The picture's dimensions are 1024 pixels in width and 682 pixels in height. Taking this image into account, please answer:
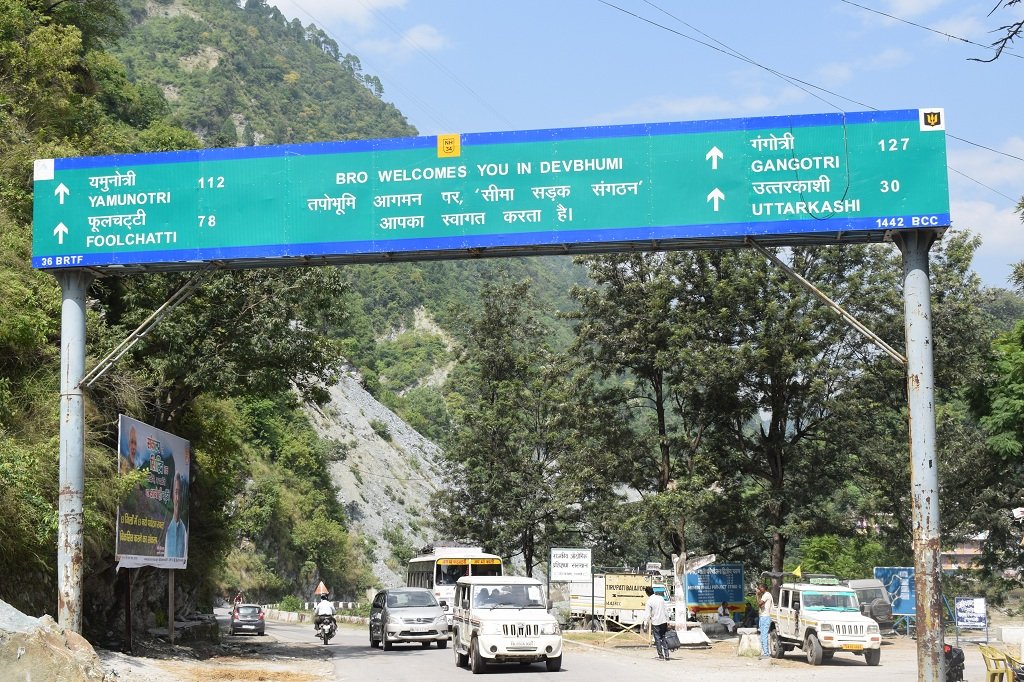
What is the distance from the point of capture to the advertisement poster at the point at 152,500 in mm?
22344

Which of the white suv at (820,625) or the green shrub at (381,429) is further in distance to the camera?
the green shrub at (381,429)

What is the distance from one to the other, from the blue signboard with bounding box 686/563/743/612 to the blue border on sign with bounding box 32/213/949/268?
23.8 meters

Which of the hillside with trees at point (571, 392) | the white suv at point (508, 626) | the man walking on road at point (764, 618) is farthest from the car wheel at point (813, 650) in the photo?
the hillside with trees at point (571, 392)

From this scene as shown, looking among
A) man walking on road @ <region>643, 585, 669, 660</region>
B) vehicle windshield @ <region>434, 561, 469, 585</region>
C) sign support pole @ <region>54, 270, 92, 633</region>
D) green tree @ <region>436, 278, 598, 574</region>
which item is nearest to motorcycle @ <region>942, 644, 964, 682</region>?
man walking on road @ <region>643, 585, 669, 660</region>

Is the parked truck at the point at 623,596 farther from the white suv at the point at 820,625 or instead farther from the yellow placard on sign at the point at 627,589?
the white suv at the point at 820,625

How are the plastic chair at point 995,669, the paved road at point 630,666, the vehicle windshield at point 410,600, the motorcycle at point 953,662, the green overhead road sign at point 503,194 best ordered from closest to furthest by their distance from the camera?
1. the plastic chair at point 995,669
2. the motorcycle at point 953,662
3. the green overhead road sign at point 503,194
4. the paved road at point 630,666
5. the vehicle windshield at point 410,600

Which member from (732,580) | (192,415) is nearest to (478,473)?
(732,580)

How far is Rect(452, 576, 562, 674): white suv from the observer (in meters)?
20.8

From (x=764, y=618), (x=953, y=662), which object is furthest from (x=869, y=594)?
(x=953, y=662)

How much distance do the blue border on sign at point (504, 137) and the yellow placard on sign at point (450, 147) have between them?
3.6 inches

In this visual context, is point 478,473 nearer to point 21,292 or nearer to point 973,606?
point 973,606

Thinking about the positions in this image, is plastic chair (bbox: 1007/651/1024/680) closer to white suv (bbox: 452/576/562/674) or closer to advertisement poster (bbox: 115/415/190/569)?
white suv (bbox: 452/576/562/674)

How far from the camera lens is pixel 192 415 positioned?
3253 centimetres

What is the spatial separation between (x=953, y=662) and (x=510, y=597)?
853 centimetres
